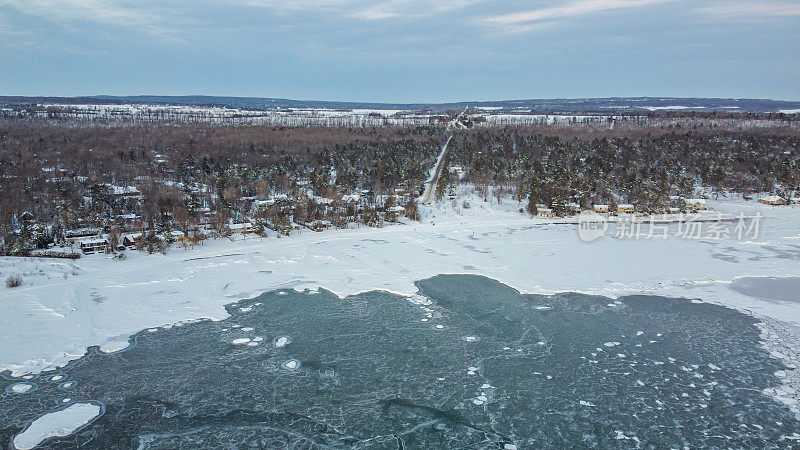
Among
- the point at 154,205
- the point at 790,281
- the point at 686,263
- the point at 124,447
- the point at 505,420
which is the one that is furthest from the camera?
the point at 154,205

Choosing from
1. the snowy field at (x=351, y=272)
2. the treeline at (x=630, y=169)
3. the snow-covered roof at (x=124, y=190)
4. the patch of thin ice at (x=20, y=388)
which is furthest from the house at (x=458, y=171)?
the patch of thin ice at (x=20, y=388)

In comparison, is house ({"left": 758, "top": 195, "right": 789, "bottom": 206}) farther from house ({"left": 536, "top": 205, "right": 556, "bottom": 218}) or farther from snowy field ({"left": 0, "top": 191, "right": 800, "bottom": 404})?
house ({"left": 536, "top": 205, "right": 556, "bottom": 218})

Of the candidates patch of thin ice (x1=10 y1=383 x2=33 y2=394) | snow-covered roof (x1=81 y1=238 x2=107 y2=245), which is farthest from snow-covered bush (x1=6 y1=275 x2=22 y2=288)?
patch of thin ice (x1=10 y1=383 x2=33 y2=394)

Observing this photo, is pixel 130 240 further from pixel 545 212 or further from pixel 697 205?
pixel 697 205

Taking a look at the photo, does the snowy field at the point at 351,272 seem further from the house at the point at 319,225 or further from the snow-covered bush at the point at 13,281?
the house at the point at 319,225

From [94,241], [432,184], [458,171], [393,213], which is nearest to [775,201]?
[458,171]

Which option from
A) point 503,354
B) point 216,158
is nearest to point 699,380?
point 503,354

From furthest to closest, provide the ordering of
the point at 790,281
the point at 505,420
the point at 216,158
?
1. the point at 216,158
2. the point at 790,281
3. the point at 505,420

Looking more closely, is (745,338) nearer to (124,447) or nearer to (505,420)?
(505,420)

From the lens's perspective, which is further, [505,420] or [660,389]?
[660,389]
